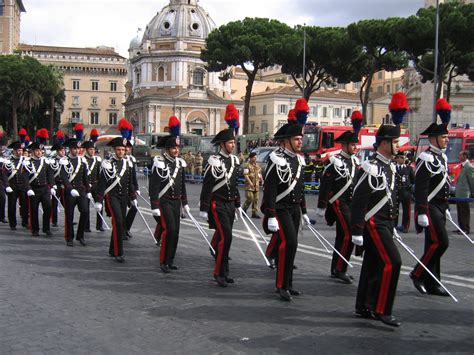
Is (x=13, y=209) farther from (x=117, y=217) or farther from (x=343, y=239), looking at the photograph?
(x=343, y=239)

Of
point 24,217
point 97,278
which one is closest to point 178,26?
point 24,217

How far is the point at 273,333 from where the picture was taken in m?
6.09

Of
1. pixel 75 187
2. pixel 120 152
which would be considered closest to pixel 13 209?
pixel 75 187

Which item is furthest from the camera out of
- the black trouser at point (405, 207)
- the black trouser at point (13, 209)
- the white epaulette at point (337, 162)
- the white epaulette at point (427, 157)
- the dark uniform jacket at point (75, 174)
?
the black trouser at point (13, 209)

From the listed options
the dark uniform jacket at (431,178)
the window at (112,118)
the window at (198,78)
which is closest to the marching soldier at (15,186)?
the dark uniform jacket at (431,178)

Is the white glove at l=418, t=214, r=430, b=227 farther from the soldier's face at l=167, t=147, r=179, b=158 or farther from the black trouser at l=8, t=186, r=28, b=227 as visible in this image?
Result: the black trouser at l=8, t=186, r=28, b=227

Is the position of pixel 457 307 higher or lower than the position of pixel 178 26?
lower

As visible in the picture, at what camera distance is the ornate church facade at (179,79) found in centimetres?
8875

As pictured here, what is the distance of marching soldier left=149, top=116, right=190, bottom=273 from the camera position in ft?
29.7

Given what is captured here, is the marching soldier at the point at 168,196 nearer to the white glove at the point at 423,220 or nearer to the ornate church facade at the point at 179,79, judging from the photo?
the white glove at the point at 423,220

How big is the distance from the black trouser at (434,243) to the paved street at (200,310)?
10.0 inches

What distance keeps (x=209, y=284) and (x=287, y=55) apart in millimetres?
37646

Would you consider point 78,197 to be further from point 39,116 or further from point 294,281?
point 39,116

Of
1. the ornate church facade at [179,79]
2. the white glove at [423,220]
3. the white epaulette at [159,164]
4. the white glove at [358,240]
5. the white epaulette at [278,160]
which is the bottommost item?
the white glove at [358,240]
